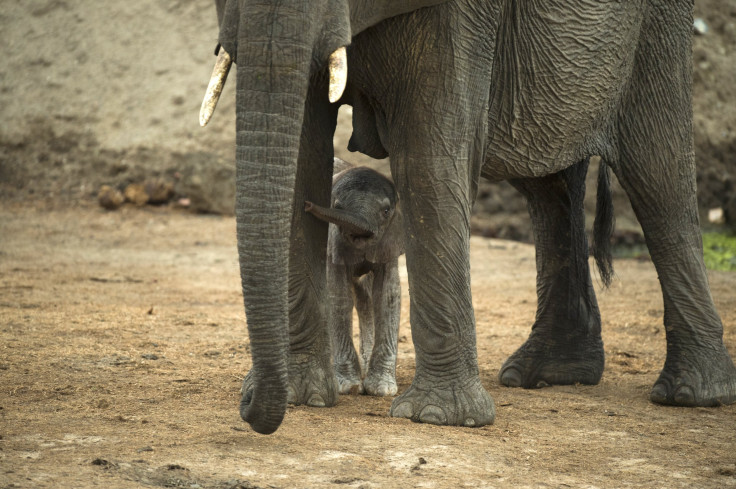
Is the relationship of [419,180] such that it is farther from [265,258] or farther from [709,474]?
[709,474]

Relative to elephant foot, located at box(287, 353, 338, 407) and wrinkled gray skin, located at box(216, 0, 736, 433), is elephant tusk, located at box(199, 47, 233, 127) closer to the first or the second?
wrinkled gray skin, located at box(216, 0, 736, 433)

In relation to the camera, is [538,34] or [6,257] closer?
[538,34]

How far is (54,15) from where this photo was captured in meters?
16.7

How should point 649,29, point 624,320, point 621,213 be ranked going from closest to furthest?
point 649,29 < point 624,320 < point 621,213

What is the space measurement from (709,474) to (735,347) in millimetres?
3473

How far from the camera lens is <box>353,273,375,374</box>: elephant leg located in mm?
6391

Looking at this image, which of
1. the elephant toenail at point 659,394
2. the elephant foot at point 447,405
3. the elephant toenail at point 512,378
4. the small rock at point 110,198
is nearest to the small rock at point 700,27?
the small rock at point 110,198

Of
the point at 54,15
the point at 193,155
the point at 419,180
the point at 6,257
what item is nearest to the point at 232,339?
the point at 419,180

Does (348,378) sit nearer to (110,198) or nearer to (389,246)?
(389,246)

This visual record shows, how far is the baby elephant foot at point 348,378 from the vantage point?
5.95 metres

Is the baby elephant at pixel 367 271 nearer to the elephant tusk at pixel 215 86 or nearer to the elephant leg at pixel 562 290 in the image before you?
the elephant leg at pixel 562 290

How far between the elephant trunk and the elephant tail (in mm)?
3444

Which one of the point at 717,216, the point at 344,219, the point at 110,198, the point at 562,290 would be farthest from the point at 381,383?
the point at 717,216

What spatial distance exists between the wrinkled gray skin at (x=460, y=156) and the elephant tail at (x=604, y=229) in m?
0.37
